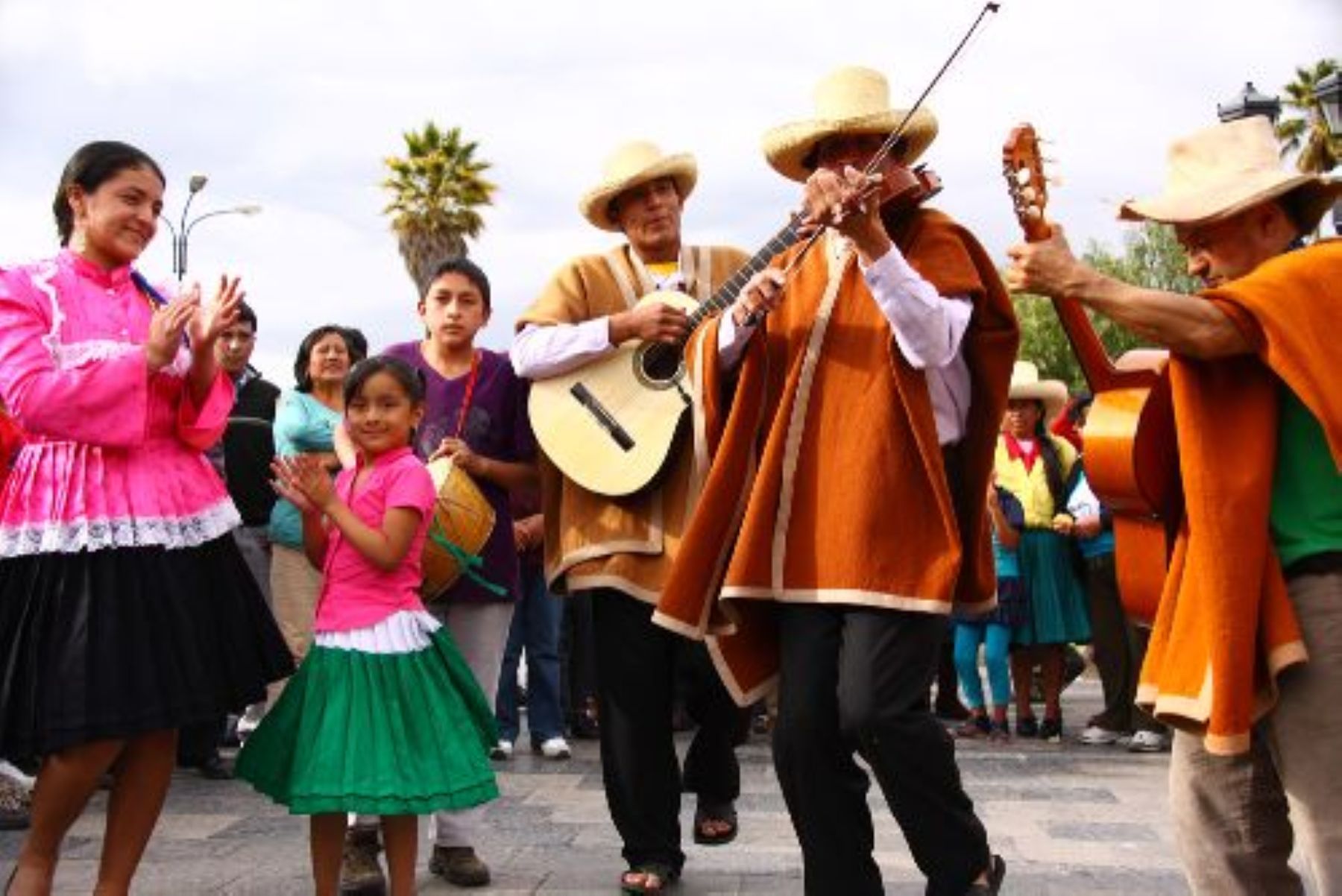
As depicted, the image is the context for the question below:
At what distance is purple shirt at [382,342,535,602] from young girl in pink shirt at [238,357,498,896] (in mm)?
700

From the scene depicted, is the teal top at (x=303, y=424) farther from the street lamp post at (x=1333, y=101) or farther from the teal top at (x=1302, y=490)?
the street lamp post at (x=1333, y=101)

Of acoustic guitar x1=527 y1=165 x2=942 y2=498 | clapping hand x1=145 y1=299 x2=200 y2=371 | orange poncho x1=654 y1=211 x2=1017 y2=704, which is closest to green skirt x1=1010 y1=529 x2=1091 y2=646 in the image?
acoustic guitar x1=527 y1=165 x2=942 y2=498

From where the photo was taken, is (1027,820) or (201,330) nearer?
(201,330)

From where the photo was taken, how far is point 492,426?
222 inches

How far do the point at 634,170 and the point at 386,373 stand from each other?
1.06 meters

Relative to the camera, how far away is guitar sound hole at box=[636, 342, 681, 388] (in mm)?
5086

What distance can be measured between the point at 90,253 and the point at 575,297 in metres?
1.57

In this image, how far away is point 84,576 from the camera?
4.11m

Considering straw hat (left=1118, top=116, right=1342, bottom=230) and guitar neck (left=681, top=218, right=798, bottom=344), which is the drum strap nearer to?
guitar neck (left=681, top=218, right=798, bottom=344)

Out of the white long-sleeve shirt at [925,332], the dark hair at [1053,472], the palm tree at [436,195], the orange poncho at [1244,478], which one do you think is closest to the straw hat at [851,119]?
the white long-sleeve shirt at [925,332]

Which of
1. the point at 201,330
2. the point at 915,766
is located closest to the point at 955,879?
the point at 915,766

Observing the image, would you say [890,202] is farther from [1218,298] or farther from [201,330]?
[201,330]

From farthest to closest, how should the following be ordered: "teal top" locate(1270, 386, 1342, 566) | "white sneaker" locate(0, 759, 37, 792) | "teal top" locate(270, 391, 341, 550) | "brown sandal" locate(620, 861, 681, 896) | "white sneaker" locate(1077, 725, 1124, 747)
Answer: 1. "white sneaker" locate(1077, 725, 1124, 747)
2. "teal top" locate(270, 391, 341, 550)
3. "white sneaker" locate(0, 759, 37, 792)
4. "brown sandal" locate(620, 861, 681, 896)
5. "teal top" locate(1270, 386, 1342, 566)

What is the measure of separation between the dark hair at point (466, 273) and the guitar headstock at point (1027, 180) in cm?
254
